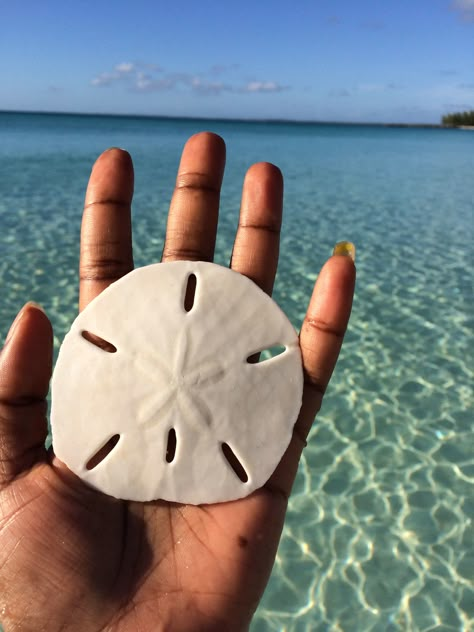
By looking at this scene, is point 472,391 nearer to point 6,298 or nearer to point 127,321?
point 127,321

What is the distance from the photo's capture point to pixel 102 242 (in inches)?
99.9

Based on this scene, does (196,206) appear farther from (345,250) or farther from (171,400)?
(171,400)

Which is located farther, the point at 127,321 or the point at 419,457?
the point at 419,457

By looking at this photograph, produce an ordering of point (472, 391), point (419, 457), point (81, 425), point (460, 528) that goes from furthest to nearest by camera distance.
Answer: point (472, 391), point (419, 457), point (460, 528), point (81, 425)

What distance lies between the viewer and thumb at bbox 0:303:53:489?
1914mm

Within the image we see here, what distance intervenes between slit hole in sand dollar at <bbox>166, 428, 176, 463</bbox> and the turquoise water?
1.53 metres

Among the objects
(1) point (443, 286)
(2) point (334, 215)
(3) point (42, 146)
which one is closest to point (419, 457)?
(1) point (443, 286)

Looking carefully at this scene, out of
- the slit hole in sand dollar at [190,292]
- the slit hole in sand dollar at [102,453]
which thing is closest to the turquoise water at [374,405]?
the slit hole in sand dollar at [102,453]

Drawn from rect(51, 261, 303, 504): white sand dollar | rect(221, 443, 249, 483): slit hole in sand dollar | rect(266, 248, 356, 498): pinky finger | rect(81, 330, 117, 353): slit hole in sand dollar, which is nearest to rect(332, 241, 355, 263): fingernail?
rect(266, 248, 356, 498): pinky finger

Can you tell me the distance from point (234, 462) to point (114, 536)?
0.55 meters

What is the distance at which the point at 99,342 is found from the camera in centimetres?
239

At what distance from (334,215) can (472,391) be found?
628cm

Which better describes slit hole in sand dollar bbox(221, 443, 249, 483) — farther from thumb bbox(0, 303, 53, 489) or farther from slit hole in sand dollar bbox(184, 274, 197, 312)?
thumb bbox(0, 303, 53, 489)

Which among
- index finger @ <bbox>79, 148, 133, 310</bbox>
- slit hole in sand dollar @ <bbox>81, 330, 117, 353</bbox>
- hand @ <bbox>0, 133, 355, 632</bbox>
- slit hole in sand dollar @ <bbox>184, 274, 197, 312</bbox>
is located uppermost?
index finger @ <bbox>79, 148, 133, 310</bbox>
